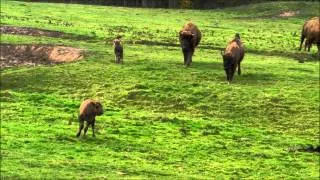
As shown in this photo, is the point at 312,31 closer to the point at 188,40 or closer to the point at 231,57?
the point at 231,57

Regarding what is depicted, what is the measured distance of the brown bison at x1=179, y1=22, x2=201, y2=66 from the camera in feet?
108

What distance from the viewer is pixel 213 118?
2697 cm

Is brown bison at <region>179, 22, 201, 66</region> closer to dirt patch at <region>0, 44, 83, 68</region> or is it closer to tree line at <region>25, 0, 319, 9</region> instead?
dirt patch at <region>0, 44, 83, 68</region>

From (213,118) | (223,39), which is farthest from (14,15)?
(213,118)

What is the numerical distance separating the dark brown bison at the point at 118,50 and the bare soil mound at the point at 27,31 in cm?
941

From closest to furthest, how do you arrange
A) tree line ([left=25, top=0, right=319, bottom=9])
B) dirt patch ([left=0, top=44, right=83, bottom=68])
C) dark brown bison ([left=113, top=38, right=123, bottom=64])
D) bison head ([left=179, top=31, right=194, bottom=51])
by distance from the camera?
dark brown bison ([left=113, top=38, right=123, bottom=64]) < bison head ([left=179, top=31, right=194, bottom=51]) < dirt patch ([left=0, top=44, right=83, bottom=68]) < tree line ([left=25, top=0, right=319, bottom=9])

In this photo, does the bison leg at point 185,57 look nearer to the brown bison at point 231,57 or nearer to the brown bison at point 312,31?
the brown bison at point 231,57

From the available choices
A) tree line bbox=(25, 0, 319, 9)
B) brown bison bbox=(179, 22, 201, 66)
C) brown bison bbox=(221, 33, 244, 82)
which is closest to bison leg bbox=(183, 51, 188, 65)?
brown bison bbox=(179, 22, 201, 66)

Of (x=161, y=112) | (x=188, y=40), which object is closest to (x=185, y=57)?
(x=188, y=40)

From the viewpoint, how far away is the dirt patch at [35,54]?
114ft

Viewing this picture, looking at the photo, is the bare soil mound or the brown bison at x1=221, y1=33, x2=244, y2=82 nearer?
the brown bison at x1=221, y1=33, x2=244, y2=82

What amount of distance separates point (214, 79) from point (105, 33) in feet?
51.2

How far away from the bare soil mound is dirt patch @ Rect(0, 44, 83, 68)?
4.82 metres

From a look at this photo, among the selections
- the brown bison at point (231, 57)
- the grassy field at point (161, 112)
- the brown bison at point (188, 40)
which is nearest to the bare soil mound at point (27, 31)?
the grassy field at point (161, 112)
